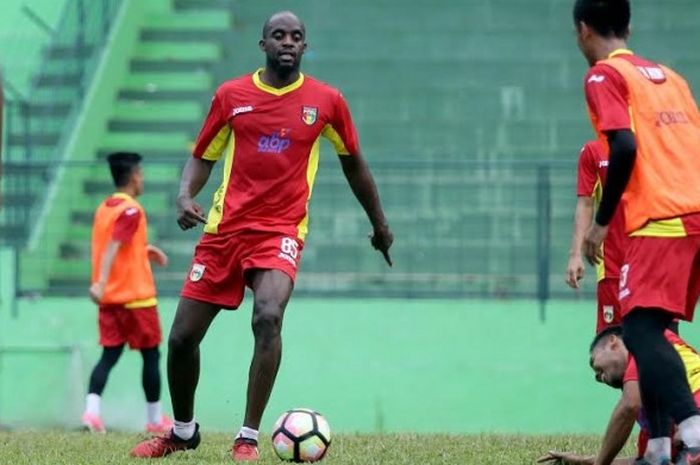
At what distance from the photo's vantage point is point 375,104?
18969 millimetres

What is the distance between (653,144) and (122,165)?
7128 mm

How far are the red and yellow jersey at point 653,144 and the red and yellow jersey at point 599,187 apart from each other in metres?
2.42

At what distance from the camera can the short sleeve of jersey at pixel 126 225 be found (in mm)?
13086

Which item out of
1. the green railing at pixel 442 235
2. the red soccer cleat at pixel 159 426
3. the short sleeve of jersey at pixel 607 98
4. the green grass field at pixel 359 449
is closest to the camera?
the short sleeve of jersey at pixel 607 98

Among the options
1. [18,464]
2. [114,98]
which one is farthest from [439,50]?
[18,464]

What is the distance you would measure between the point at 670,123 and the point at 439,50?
42.6 ft

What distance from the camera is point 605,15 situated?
6.98 metres

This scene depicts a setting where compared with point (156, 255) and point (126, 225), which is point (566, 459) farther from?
point (156, 255)

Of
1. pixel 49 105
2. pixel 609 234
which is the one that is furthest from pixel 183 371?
pixel 49 105

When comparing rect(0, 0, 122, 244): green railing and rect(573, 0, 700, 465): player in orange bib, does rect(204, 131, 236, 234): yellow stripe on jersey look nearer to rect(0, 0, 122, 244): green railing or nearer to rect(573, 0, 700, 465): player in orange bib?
rect(573, 0, 700, 465): player in orange bib

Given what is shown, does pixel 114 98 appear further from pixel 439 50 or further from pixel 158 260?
pixel 158 260

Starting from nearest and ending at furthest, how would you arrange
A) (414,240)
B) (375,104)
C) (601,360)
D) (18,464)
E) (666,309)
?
(666,309)
(601,360)
(18,464)
(414,240)
(375,104)

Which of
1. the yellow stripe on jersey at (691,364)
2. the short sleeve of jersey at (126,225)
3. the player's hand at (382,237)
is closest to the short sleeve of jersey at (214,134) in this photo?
the player's hand at (382,237)

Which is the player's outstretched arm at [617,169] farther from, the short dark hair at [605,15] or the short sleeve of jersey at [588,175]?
the short sleeve of jersey at [588,175]
